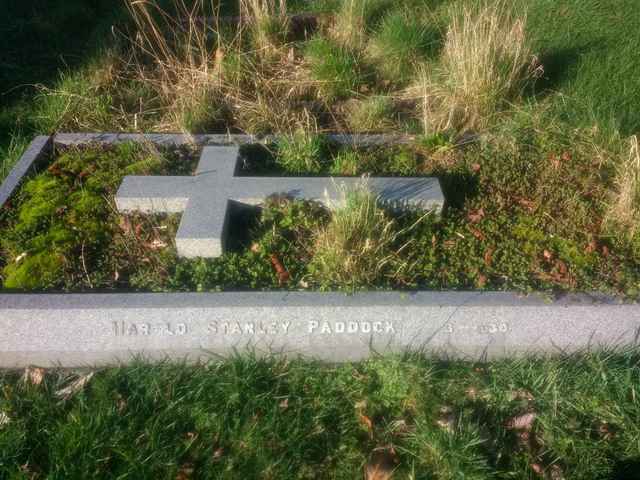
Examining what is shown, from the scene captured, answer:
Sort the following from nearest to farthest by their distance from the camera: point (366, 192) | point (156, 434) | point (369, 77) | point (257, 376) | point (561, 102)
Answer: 1. point (156, 434)
2. point (257, 376)
3. point (366, 192)
4. point (561, 102)
5. point (369, 77)

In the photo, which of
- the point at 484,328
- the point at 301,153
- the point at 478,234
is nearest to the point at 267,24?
the point at 301,153

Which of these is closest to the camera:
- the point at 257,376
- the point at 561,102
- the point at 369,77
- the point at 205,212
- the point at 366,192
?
the point at 257,376

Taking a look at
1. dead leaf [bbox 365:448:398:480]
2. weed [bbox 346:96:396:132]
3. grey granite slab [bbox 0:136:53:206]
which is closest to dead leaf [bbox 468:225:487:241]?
weed [bbox 346:96:396:132]

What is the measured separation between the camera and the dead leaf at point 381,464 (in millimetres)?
2268

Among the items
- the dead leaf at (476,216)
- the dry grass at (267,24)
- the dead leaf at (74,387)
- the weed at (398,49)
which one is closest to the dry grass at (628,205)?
the dead leaf at (476,216)

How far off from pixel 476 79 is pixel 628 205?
1.54 metres

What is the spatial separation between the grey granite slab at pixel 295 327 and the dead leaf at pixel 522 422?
1.18ft

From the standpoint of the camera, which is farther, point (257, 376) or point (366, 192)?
point (366, 192)

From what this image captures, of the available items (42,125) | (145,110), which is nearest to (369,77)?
(145,110)

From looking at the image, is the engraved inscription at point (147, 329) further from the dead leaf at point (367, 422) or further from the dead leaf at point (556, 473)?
the dead leaf at point (556, 473)

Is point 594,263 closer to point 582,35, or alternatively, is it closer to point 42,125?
point 582,35

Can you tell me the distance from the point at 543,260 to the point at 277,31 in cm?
356

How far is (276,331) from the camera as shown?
2.68m

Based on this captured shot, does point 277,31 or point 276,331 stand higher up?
point 277,31
